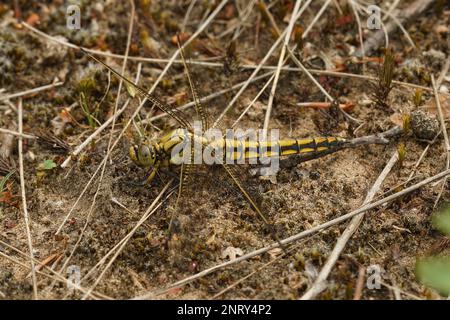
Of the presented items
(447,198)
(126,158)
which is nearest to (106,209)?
(126,158)

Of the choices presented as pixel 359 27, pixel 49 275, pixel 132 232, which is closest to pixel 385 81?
pixel 359 27

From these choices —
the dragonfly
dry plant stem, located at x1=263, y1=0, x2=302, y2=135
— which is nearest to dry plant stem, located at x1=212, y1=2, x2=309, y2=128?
dry plant stem, located at x1=263, y1=0, x2=302, y2=135

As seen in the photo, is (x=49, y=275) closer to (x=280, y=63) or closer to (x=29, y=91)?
(x=29, y=91)

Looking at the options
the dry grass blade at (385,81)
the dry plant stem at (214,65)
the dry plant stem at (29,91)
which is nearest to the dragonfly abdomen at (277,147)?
the dry grass blade at (385,81)

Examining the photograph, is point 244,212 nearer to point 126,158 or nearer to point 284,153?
point 284,153

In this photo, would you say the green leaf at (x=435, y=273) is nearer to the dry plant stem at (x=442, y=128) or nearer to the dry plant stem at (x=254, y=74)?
the dry plant stem at (x=442, y=128)
